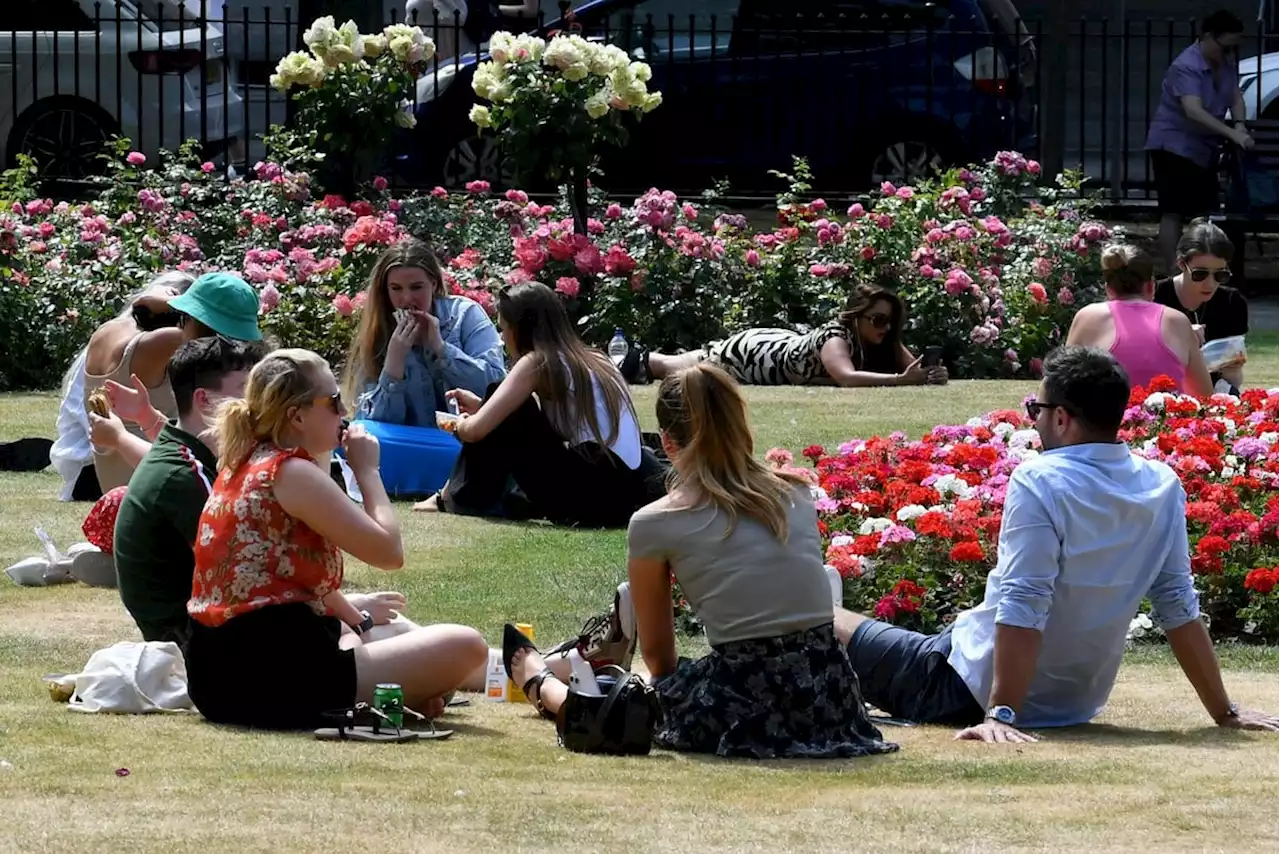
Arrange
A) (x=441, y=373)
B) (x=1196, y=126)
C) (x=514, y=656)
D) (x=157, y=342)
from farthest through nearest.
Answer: (x=1196, y=126), (x=441, y=373), (x=157, y=342), (x=514, y=656)

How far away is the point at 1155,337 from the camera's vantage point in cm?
958

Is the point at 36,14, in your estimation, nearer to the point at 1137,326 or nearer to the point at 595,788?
the point at 1137,326

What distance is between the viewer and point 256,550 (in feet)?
18.9

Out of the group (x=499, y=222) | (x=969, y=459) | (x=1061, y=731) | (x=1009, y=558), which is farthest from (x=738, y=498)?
(x=499, y=222)

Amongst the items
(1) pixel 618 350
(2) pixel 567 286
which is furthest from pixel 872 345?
(2) pixel 567 286

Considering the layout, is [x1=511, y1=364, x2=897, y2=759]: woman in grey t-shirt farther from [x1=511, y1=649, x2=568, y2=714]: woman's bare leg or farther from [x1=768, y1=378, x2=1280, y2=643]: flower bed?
[x1=768, y1=378, x2=1280, y2=643]: flower bed

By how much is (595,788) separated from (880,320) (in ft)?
26.7

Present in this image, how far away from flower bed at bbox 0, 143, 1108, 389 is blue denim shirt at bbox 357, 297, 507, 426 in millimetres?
2759

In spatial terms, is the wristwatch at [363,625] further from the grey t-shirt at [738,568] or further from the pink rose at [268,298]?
the pink rose at [268,298]

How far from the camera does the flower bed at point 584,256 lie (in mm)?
13523

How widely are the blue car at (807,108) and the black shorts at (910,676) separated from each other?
1122 centimetres

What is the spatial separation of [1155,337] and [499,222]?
6251mm

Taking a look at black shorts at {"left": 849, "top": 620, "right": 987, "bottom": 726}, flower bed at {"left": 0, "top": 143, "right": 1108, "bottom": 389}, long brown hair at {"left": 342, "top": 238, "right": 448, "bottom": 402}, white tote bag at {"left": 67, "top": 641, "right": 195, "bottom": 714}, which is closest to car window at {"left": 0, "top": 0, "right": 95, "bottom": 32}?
flower bed at {"left": 0, "top": 143, "right": 1108, "bottom": 389}

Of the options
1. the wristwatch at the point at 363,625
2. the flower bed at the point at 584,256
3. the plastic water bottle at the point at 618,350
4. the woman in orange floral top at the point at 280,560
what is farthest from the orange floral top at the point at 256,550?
the plastic water bottle at the point at 618,350
